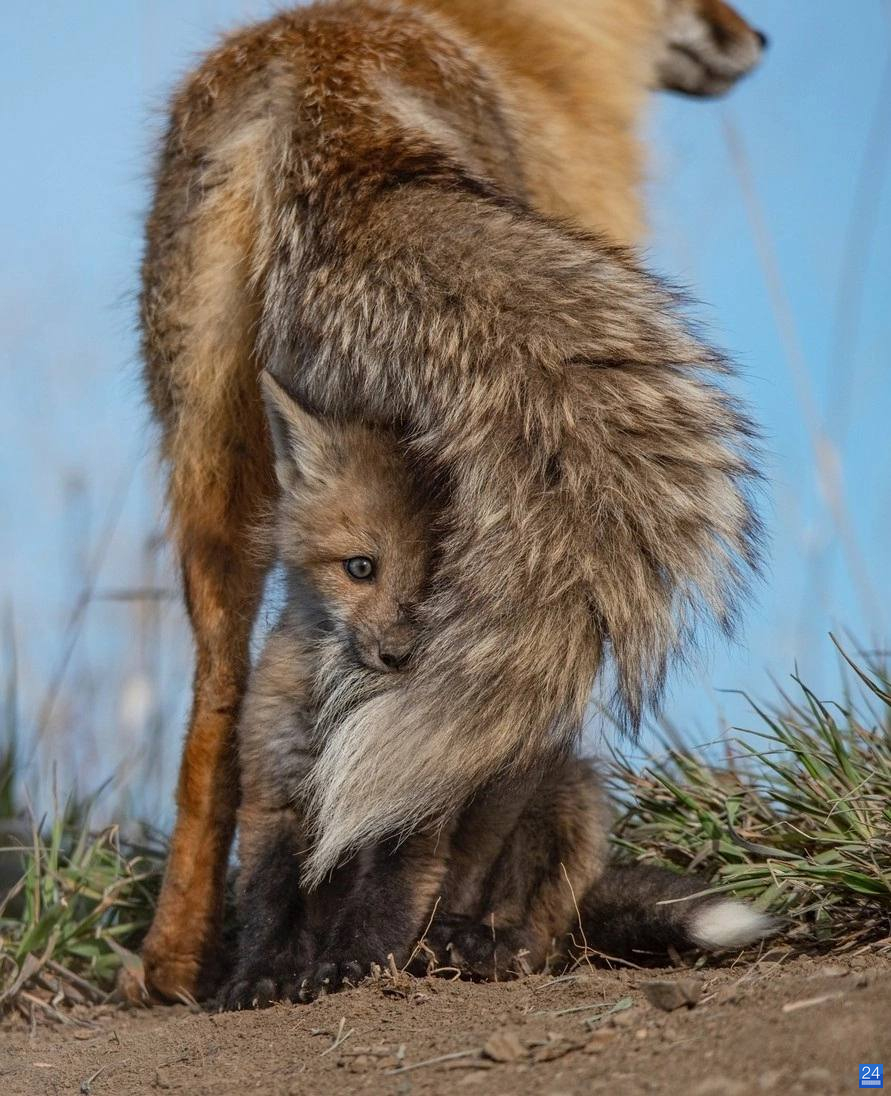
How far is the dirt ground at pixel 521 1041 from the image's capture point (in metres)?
2.00

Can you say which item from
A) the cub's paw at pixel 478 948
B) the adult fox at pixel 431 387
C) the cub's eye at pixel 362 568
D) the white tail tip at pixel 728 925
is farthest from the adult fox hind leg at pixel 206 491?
the white tail tip at pixel 728 925

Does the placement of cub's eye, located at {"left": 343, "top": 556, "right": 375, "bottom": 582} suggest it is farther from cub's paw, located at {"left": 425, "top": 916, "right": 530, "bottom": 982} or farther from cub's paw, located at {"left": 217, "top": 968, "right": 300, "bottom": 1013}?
cub's paw, located at {"left": 217, "top": 968, "right": 300, "bottom": 1013}

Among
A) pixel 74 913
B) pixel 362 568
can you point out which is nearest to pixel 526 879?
pixel 362 568

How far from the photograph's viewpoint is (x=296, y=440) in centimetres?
358

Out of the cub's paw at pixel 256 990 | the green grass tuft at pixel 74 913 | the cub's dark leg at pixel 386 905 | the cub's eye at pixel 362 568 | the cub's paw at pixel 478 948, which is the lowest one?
the green grass tuft at pixel 74 913

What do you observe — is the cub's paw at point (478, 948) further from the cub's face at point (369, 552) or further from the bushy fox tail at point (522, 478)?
the cub's face at point (369, 552)

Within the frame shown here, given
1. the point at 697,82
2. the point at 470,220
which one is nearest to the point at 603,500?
the point at 470,220

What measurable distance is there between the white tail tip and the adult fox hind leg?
139 cm

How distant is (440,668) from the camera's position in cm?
295

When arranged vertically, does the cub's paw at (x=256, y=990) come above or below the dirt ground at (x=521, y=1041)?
below

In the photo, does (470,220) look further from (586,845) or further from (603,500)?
(586,845)

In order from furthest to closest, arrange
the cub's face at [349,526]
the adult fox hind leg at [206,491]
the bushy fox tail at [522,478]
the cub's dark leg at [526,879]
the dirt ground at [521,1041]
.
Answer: the adult fox hind leg at [206,491], the cub's face at [349,526], the cub's dark leg at [526,879], the bushy fox tail at [522,478], the dirt ground at [521,1041]

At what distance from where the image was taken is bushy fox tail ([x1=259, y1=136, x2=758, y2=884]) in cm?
286

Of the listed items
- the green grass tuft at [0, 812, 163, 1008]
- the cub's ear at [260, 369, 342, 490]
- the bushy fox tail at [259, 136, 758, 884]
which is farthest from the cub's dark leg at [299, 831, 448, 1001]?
the cub's ear at [260, 369, 342, 490]
